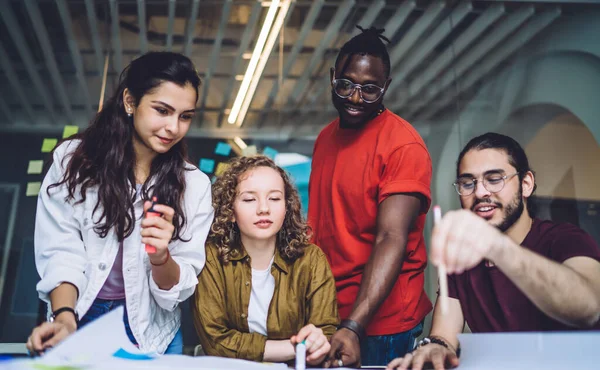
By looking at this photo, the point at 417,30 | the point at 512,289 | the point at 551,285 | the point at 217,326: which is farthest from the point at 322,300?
the point at 417,30

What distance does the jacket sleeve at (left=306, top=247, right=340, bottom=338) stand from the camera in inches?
74.5

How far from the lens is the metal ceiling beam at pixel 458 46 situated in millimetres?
4895

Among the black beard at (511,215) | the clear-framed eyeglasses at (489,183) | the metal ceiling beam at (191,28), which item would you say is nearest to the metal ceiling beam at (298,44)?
the metal ceiling beam at (191,28)

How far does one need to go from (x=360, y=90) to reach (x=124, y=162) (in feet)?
2.55

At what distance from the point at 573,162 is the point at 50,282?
14.6ft

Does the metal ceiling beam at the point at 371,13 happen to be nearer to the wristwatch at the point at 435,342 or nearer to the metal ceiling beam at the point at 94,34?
the metal ceiling beam at the point at 94,34

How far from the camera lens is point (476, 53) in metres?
5.29

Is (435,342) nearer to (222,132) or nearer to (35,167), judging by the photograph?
(222,132)

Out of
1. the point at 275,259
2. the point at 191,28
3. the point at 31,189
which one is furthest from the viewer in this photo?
the point at 31,189

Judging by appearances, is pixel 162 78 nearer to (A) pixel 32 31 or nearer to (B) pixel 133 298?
(B) pixel 133 298

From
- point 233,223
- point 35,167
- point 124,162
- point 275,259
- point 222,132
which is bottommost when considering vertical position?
point 275,259

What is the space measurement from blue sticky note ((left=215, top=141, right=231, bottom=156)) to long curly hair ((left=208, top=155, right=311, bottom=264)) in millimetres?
2903

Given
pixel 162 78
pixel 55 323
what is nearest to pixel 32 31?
pixel 162 78

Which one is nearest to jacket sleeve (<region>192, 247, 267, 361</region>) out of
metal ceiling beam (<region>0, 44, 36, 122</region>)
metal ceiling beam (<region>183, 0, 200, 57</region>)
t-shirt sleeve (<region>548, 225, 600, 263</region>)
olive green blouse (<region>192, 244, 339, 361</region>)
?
olive green blouse (<region>192, 244, 339, 361</region>)
